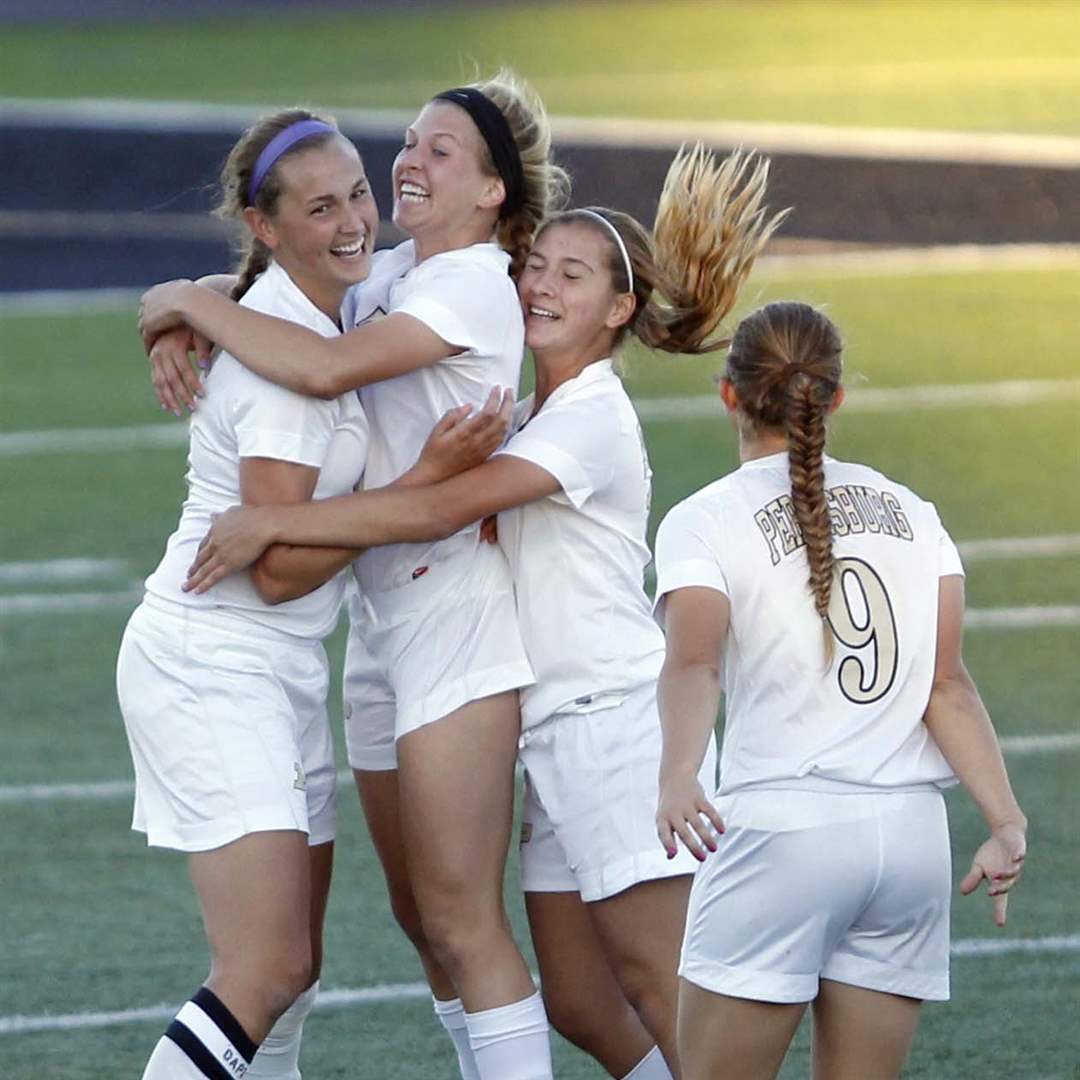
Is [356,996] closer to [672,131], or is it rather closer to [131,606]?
[131,606]

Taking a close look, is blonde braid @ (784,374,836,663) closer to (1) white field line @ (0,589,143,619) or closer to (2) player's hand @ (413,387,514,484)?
(2) player's hand @ (413,387,514,484)

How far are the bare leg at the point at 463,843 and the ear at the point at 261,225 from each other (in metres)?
0.91

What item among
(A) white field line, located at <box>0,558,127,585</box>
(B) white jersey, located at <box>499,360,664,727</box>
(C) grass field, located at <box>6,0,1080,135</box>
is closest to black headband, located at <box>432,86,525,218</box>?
(B) white jersey, located at <box>499,360,664,727</box>

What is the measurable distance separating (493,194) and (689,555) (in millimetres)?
1040

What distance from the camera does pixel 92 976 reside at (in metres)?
5.58

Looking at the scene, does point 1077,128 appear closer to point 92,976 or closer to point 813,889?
point 92,976

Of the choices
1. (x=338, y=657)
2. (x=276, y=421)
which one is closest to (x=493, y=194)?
(x=276, y=421)

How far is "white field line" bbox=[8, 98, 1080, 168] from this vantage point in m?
17.3

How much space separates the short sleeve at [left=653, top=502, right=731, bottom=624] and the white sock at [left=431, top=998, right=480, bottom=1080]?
3.82ft

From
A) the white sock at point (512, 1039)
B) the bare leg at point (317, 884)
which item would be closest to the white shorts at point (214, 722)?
the bare leg at point (317, 884)

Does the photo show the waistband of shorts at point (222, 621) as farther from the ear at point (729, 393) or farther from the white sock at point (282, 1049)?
the ear at point (729, 393)

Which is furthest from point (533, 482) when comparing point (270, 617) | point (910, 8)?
point (910, 8)

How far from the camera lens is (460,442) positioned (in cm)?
411

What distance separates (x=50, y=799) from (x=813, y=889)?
12.0 feet
